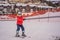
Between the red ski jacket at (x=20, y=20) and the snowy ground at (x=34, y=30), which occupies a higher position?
the red ski jacket at (x=20, y=20)

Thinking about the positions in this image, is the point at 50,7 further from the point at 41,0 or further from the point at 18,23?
the point at 18,23

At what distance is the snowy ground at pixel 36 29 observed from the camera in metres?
2.06

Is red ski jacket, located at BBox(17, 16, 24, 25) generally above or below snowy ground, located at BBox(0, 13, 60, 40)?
above

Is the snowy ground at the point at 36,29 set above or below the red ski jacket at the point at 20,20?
below

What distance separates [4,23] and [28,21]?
25 cm

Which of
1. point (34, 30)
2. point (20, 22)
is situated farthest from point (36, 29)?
point (20, 22)

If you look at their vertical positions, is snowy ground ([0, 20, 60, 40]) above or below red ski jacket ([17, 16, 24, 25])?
below

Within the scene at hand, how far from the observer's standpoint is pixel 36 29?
2.08 metres

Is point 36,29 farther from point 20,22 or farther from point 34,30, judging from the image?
point 20,22

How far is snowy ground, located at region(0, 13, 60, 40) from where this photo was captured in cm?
206

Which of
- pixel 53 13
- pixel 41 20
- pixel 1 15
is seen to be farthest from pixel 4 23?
pixel 53 13

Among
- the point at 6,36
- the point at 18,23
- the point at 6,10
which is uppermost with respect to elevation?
the point at 6,10

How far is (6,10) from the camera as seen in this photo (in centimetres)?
207

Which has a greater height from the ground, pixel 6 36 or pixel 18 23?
pixel 18 23
